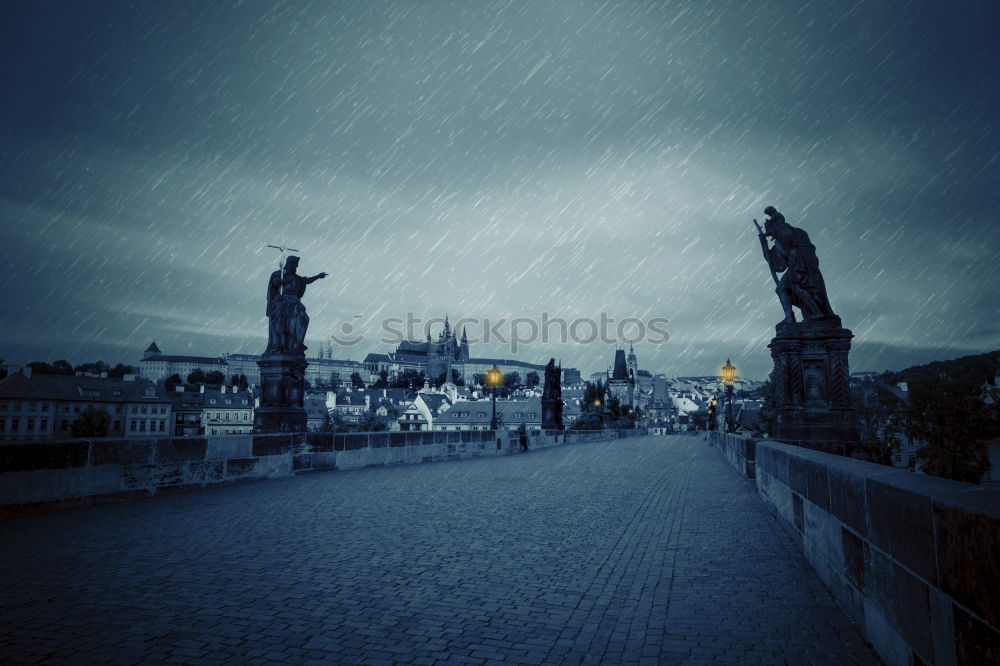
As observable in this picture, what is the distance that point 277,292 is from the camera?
45.2ft

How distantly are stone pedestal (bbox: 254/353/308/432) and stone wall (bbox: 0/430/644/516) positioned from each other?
0.58 meters

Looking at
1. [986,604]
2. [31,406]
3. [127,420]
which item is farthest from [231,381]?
[986,604]

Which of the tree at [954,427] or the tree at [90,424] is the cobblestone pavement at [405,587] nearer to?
the tree at [954,427]

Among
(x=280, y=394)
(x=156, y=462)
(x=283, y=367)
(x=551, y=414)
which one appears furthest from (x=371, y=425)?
(x=156, y=462)

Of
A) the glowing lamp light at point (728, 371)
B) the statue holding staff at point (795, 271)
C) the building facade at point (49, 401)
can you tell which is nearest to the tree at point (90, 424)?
the building facade at point (49, 401)

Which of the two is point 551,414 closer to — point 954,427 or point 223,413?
point 954,427

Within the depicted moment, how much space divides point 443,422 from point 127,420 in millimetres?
38588

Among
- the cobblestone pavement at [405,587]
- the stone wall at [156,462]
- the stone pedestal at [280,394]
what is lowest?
the cobblestone pavement at [405,587]

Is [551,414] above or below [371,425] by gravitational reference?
above

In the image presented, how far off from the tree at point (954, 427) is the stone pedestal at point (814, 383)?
8.63 feet

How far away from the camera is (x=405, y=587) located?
4625 millimetres

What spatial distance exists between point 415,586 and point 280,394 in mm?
9365

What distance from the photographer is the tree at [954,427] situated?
13387 mm

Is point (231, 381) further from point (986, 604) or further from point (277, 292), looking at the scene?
point (986, 604)
